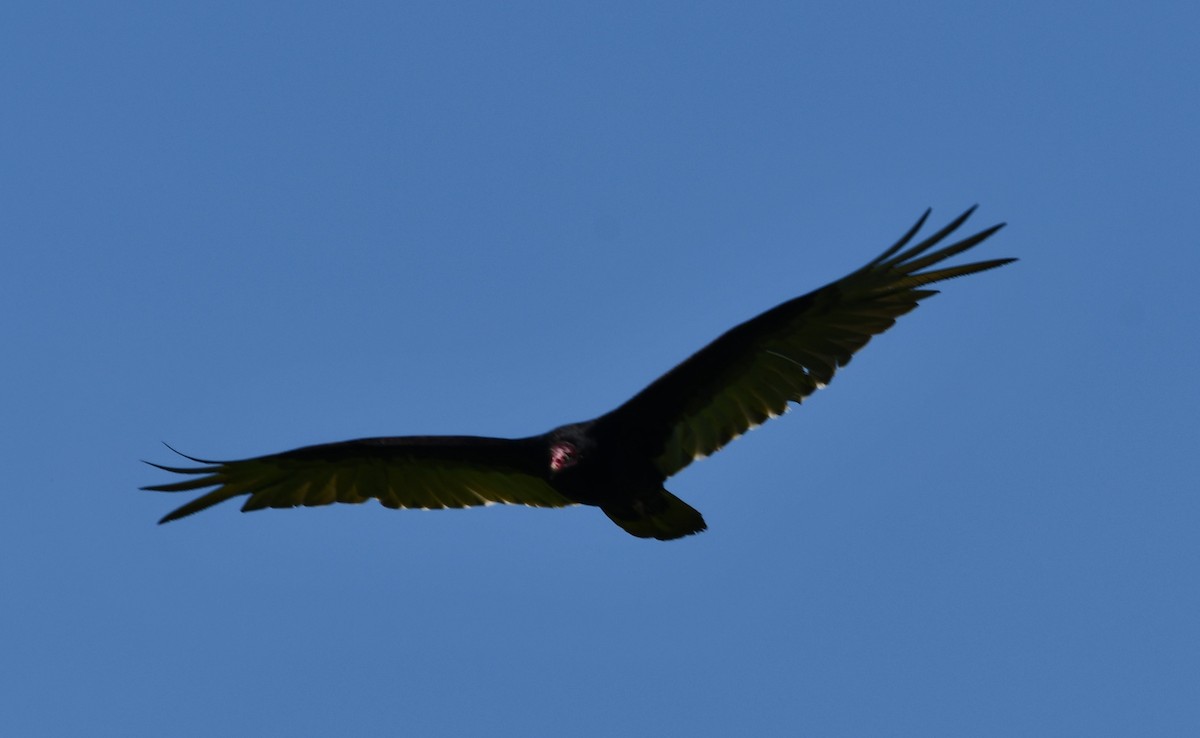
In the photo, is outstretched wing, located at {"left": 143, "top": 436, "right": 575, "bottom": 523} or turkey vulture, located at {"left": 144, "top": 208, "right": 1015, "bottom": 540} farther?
outstretched wing, located at {"left": 143, "top": 436, "right": 575, "bottom": 523}

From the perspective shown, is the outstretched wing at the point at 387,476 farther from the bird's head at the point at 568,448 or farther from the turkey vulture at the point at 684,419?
the bird's head at the point at 568,448

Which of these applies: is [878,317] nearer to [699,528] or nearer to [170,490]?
[699,528]

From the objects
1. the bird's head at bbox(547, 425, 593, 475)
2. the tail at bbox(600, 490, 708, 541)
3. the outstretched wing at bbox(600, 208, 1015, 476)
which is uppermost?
the outstretched wing at bbox(600, 208, 1015, 476)

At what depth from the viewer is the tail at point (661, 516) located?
442 inches

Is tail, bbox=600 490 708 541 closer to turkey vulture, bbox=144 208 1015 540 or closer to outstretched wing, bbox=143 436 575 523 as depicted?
turkey vulture, bbox=144 208 1015 540

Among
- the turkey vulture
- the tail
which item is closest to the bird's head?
the turkey vulture

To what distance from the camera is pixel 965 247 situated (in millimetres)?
10500

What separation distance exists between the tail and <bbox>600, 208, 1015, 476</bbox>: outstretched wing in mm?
310

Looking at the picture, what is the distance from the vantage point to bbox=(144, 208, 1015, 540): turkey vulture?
1111 centimetres

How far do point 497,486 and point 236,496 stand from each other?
1893 mm

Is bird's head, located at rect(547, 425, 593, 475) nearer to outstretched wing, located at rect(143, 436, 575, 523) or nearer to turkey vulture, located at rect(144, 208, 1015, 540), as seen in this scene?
turkey vulture, located at rect(144, 208, 1015, 540)

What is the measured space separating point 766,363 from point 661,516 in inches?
49.8

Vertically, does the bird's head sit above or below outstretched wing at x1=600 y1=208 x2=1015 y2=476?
below

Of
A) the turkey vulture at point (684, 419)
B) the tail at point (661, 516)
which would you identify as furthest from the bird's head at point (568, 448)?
the tail at point (661, 516)
